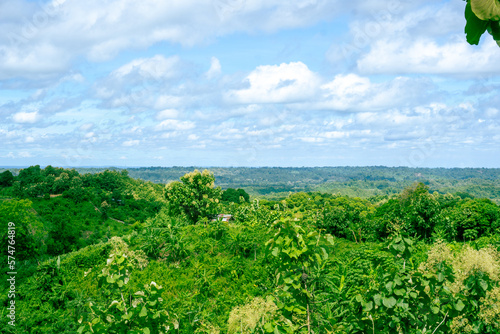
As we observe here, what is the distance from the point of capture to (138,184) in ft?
297

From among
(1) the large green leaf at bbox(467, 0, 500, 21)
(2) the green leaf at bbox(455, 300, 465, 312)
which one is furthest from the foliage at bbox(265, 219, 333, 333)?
(1) the large green leaf at bbox(467, 0, 500, 21)

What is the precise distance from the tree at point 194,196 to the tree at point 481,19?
19.3 m

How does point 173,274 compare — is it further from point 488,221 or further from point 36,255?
point 36,255

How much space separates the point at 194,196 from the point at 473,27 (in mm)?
19792

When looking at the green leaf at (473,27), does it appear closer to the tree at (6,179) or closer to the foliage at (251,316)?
the foliage at (251,316)

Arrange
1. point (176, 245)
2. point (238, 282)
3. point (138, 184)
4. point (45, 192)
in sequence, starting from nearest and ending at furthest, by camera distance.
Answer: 1. point (238, 282)
2. point (176, 245)
3. point (45, 192)
4. point (138, 184)

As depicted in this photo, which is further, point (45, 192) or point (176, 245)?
point (45, 192)

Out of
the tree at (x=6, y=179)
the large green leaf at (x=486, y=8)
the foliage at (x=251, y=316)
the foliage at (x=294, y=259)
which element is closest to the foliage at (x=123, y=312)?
the foliage at (x=294, y=259)

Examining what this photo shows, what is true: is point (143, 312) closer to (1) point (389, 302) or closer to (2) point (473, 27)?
(1) point (389, 302)

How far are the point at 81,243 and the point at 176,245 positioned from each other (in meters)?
32.5

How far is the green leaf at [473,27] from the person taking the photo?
1203mm

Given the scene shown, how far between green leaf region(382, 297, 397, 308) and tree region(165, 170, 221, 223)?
17408 mm

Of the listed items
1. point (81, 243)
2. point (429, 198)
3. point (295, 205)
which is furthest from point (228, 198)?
point (429, 198)

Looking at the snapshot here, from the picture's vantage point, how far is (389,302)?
3082 mm
